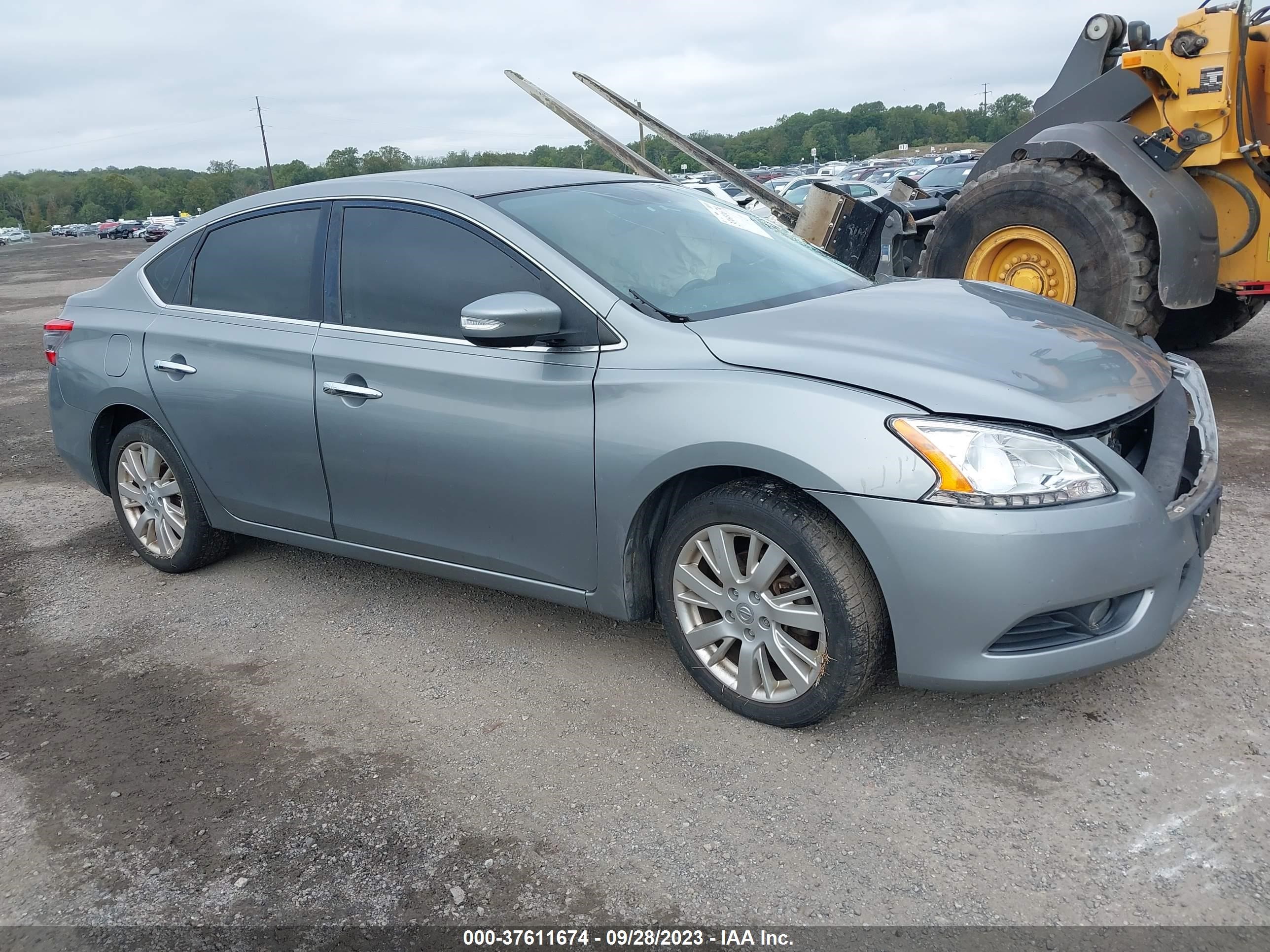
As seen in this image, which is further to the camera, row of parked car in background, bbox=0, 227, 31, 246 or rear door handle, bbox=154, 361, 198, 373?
row of parked car in background, bbox=0, 227, 31, 246

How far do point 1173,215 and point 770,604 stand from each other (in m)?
4.34

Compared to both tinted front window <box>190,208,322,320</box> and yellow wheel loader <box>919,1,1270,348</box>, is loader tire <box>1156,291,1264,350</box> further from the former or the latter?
tinted front window <box>190,208,322,320</box>

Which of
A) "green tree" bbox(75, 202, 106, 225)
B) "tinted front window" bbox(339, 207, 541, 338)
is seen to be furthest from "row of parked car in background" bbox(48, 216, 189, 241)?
"tinted front window" bbox(339, 207, 541, 338)

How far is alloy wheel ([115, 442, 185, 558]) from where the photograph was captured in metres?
4.64

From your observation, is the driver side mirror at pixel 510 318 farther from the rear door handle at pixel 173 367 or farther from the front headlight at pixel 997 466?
the rear door handle at pixel 173 367

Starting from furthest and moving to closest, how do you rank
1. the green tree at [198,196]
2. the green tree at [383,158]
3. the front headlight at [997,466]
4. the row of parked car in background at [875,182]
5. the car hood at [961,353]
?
the green tree at [198,196] → the green tree at [383,158] → the row of parked car in background at [875,182] → the car hood at [961,353] → the front headlight at [997,466]

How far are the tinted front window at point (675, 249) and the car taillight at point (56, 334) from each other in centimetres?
241

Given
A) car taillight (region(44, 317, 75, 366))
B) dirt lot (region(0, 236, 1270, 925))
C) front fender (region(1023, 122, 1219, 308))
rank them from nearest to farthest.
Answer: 1. dirt lot (region(0, 236, 1270, 925))
2. car taillight (region(44, 317, 75, 366))
3. front fender (region(1023, 122, 1219, 308))

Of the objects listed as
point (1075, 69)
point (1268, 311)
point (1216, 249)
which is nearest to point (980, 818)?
point (1216, 249)

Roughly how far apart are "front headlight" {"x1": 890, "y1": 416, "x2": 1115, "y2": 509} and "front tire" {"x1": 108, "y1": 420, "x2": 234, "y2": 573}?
317 cm

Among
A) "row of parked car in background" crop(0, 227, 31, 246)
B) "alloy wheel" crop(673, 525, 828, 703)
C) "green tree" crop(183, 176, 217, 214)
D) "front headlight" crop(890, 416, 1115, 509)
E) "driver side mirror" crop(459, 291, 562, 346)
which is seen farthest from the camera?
"green tree" crop(183, 176, 217, 214)

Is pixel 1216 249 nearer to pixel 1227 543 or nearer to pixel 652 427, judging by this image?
pixel 1227 543

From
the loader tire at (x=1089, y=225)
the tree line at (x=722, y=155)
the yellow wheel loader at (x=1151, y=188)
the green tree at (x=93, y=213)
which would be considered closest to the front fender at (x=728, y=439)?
the loader tire at (x=1089, y=225)

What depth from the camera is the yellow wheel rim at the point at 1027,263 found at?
6.49 metres
